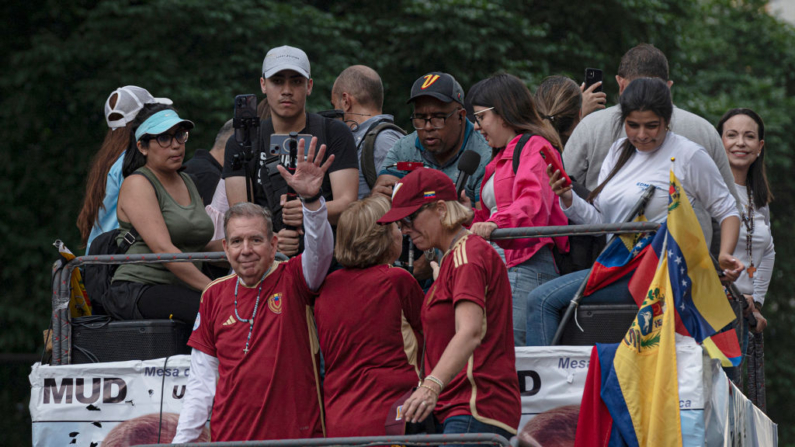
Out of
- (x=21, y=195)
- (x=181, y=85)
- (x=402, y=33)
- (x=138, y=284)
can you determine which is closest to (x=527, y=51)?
(x=402, y=33)

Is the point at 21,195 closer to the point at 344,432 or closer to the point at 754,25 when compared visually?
the point at 344,432

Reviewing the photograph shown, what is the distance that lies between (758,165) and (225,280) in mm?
3615

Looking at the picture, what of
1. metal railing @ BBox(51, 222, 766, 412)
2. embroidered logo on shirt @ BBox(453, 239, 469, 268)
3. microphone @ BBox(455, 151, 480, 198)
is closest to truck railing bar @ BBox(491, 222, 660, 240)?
metal railing @ BBox(51, 222, 766, 412)

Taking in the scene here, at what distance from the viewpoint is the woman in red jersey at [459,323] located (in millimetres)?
4332

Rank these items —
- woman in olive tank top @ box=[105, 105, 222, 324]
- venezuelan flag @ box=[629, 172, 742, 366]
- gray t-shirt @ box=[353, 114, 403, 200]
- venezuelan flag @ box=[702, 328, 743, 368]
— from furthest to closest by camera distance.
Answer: gray t-shirt @ box=[353, 114, 403, 200] → woman in olive tank top @ box=[105, 105, 222, 324] → venezuelan flag @ box=[702, 328, 743, 368] → venezuelan flag @ box=[629, 172, 742, 366]

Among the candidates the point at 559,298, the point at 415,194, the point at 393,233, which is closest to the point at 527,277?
the point at 559,298

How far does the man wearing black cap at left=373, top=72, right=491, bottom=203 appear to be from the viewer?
20.2 feet

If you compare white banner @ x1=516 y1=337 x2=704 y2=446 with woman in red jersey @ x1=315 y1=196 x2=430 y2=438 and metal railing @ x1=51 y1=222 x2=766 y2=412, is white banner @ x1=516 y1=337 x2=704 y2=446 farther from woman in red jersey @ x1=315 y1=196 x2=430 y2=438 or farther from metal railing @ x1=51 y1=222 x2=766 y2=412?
woman in red jersey @ x1=315 y1=196 x2=430 y2=438

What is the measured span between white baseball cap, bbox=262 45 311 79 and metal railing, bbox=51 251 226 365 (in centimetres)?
117

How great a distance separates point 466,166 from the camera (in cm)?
568

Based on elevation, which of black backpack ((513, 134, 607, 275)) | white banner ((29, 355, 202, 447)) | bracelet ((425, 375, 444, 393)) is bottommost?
white banner ((29, 355, 202, 447))

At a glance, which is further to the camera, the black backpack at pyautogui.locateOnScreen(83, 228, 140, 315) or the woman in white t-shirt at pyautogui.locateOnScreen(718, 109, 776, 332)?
the woman in white t-shirt at pyautogui.locateOnScreen(718, 109, 776, 332)

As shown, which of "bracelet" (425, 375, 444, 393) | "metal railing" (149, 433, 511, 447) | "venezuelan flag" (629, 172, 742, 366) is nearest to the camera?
"metal railing" (149, 433, 511, 447)

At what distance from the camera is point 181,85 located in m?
13.5
